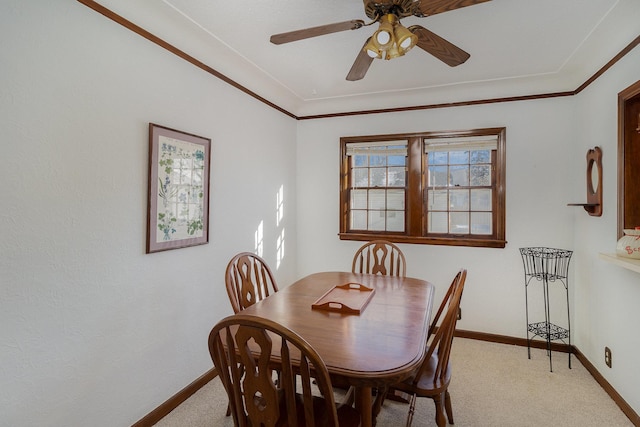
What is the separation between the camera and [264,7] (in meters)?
2.00

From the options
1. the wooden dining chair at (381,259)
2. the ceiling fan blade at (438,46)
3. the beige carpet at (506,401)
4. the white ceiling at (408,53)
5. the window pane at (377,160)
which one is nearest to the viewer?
the ceiling fan blade at (438,46)

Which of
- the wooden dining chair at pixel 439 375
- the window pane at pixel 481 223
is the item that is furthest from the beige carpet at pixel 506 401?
the window pane at pixel 481 223

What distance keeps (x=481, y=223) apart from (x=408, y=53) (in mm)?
1899

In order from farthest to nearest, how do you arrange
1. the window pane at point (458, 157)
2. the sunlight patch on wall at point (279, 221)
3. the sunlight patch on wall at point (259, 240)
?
the sunlight patch on wall at point (279, 221) < the window pane at point (458, 157) < the sunlight patch on wall at point (259, 240)

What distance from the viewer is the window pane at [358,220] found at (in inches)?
155

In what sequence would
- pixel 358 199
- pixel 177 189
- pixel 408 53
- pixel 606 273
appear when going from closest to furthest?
pixel 177 189 < pixel 606 273 < pixel 408 53 < pixel 358 199

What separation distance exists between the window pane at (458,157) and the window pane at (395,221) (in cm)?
79

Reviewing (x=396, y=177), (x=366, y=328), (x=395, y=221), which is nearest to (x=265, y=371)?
(x=366, y=328)

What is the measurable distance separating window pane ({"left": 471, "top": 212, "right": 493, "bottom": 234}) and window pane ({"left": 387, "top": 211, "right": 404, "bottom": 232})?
0.74 m

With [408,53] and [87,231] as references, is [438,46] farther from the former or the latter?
[87,231]

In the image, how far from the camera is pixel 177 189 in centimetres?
228

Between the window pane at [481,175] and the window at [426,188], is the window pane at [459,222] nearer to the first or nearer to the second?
the window at [426,188]

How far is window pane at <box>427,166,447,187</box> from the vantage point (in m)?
3.60

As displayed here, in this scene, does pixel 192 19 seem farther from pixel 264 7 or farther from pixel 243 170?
pixel 243 170
